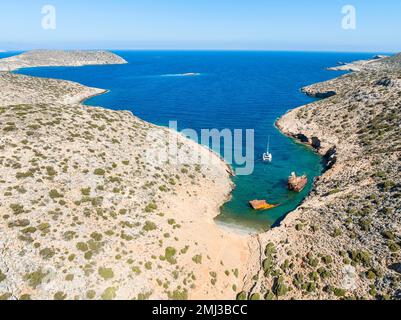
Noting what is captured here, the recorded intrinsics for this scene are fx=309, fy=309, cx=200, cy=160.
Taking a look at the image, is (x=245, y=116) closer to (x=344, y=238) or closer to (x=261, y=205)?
(x=261, y=205)

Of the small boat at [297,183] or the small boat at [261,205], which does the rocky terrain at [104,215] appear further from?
the small boat at [297,183]

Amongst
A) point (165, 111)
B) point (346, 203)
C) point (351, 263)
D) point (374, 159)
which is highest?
point (165, 111)

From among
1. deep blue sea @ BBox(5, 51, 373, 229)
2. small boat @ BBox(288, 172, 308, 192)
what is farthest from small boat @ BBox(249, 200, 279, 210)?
small boat @ BBox(288, 172, 308, 192)

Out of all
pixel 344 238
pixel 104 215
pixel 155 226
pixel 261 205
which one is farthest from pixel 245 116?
pixel 104 215

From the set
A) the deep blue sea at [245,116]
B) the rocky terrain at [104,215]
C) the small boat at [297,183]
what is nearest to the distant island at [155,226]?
the rocky terrain at [104,215]

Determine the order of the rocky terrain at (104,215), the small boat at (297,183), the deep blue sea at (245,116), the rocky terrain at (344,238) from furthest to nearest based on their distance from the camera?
the small boat at (297,183), the deep blue sea at (245,116), the rocky terrain at (344,238), the rocky terrain at (104,215)
